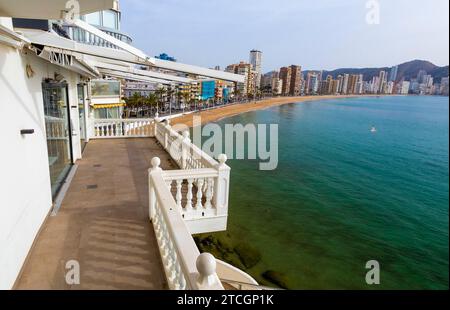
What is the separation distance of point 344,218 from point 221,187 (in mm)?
12121

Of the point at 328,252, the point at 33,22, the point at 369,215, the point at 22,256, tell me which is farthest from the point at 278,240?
the point at 33,22

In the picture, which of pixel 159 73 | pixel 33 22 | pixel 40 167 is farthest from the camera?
pixel 159 73

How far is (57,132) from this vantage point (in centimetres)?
573

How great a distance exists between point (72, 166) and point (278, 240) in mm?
7880

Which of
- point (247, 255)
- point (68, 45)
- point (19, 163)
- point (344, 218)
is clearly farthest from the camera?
point (344, 218)

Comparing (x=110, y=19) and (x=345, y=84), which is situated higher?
(x=110, y=19)

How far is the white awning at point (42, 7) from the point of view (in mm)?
2383

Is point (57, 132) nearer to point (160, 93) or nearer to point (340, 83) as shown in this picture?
point (160, 93)

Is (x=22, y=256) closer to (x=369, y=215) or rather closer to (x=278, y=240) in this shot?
(x=278, y=240)

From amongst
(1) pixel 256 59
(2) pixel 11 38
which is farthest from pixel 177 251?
(1) pixel 256 59

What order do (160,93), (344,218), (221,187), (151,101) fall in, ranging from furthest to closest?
1. (160,93)
2. (151,101)
3. (344,218)
4. (221,187)

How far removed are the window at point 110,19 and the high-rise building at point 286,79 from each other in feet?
367
